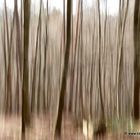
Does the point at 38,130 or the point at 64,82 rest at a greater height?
the point at 64,82

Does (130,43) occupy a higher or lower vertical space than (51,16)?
lower

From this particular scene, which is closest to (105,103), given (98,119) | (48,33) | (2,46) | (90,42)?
(98,119)

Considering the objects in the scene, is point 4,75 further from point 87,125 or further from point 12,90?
point 87,125

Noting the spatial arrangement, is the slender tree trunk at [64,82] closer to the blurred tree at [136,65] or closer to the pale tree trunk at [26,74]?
the pale tree trunk at [26,74]

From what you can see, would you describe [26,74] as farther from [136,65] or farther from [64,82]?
[136,65]

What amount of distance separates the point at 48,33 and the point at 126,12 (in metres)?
0.41

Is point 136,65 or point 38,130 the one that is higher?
point 136,65

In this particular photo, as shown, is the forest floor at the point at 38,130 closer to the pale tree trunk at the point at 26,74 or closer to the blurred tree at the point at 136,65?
the pale tree trunk at the point at 26,74

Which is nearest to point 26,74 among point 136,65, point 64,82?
point 64,82

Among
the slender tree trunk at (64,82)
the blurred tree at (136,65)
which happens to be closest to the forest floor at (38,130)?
the slender tree trunk at (64,82)

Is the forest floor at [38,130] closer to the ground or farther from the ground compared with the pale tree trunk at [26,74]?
closer to the ground

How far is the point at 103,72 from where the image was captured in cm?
191

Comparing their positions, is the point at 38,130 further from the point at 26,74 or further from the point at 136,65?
the point at 136,65

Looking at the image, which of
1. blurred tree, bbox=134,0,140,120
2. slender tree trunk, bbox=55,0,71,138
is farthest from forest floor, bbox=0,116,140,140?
blurred tree, bbox=134,0,140,120
